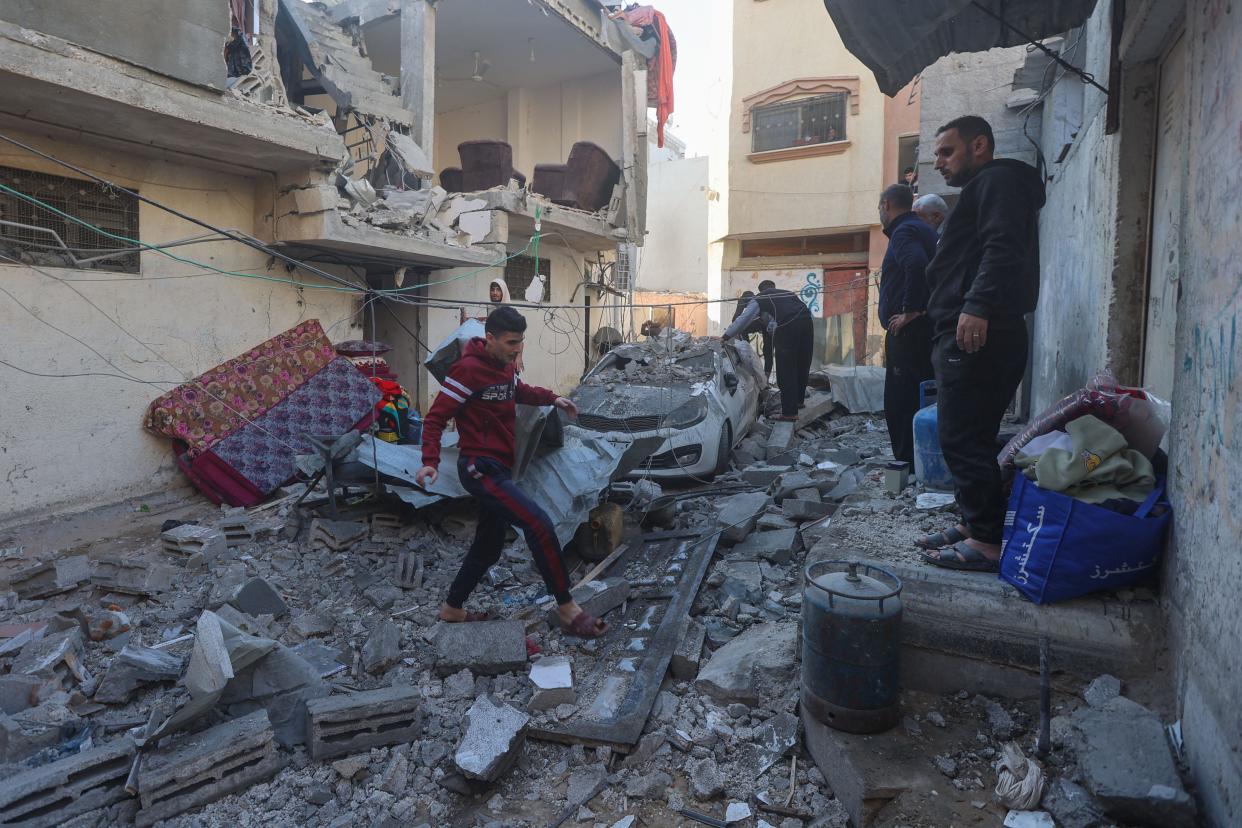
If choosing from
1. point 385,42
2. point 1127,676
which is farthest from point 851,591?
point 385,42

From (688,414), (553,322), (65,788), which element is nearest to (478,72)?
(553,322)

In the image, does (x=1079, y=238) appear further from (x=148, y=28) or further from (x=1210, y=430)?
(x=148, y=28)

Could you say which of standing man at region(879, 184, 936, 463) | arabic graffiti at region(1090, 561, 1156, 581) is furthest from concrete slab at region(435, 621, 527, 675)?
standing man at region(879, 184, 936, 463)

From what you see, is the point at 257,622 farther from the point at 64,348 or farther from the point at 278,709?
the point at 64,348

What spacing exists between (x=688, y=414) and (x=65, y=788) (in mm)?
5604

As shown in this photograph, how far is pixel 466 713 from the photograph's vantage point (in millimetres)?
3236

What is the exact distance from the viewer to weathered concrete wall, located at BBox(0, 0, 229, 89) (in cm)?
552

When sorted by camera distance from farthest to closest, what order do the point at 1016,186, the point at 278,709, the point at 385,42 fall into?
the point at 385,42
the point at 278,709
the point at 1016,186

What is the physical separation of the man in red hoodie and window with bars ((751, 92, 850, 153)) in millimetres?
18723

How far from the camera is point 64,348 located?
6.54 m

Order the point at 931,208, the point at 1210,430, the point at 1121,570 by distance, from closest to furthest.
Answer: the point at 1210,430 < the point at 1121,570 < the point at 931,208

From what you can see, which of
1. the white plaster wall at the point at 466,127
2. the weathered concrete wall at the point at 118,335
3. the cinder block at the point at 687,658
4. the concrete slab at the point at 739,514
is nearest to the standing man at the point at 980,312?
the cinder block at the point at 687,658

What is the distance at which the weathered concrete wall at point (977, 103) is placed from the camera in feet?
23.7

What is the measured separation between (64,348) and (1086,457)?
25.5 feet
